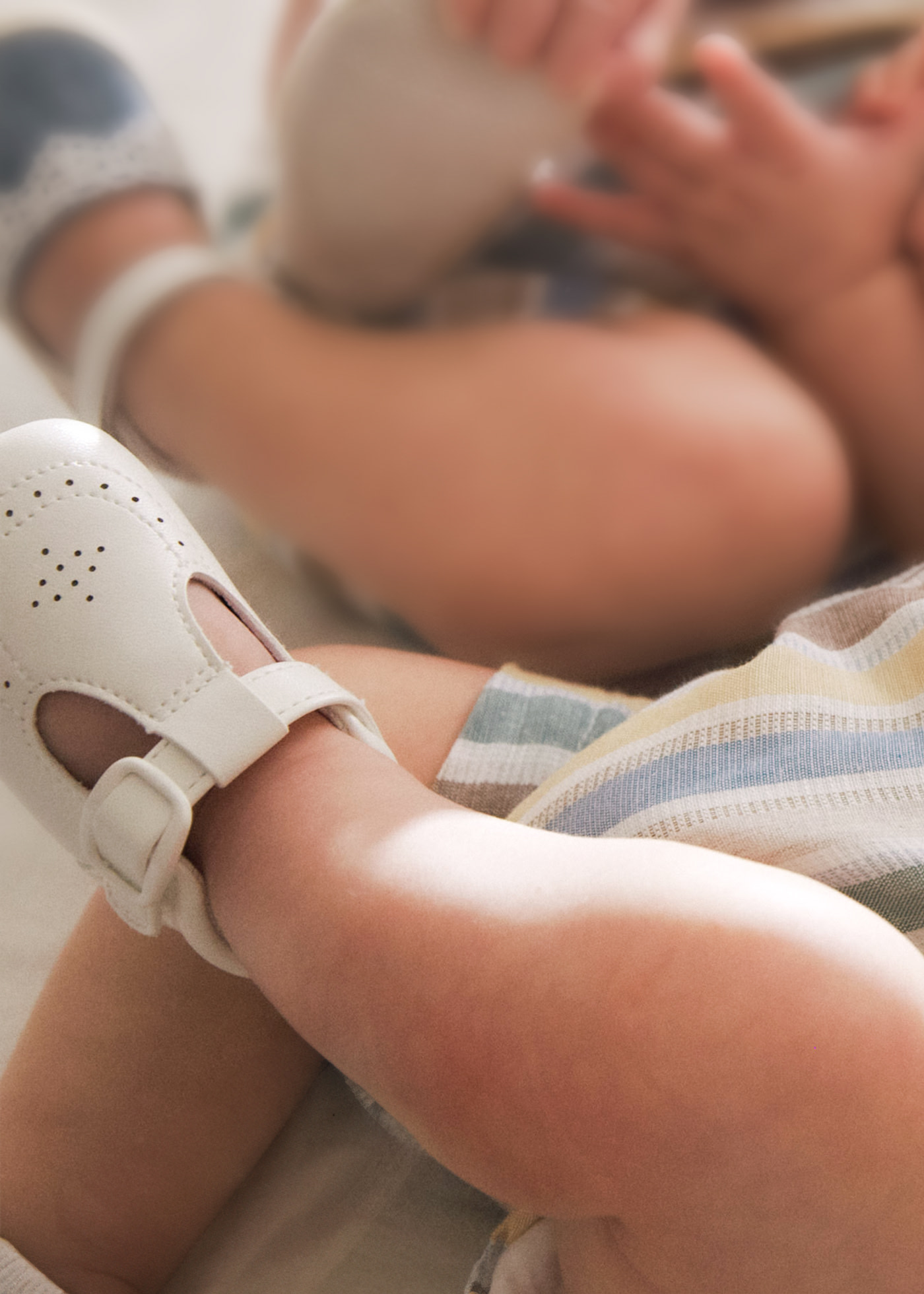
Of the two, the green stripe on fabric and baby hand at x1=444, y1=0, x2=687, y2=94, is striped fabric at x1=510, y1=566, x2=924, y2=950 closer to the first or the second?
the green stripe on fabric

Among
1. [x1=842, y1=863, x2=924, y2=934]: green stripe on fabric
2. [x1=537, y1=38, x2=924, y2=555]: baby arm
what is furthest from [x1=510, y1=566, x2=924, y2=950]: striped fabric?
[x1=537, y1=38, x2=924, y2=555]: baby arm

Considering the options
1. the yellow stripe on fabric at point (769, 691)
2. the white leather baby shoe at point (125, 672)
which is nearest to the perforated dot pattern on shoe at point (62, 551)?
the white leather baby shoe at point (125, 672)

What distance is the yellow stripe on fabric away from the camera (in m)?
0.23

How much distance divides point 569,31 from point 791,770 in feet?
0.70

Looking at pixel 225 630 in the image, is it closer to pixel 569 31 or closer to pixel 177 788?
pixel 177 788

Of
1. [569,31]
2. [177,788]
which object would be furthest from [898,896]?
[569,31]

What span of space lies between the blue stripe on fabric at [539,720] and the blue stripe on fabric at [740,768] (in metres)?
0.03

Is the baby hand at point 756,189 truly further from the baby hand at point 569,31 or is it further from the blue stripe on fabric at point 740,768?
the blue stripe on fabric at point 740,768

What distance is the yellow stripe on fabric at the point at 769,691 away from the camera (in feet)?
0.75

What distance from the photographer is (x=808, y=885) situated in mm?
161

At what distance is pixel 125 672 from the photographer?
21 cm

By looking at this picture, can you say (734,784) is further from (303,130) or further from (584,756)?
(303,130)

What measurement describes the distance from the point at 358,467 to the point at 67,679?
12cm

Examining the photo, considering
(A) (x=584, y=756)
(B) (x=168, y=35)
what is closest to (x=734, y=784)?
(A) (x=584, y=756)
